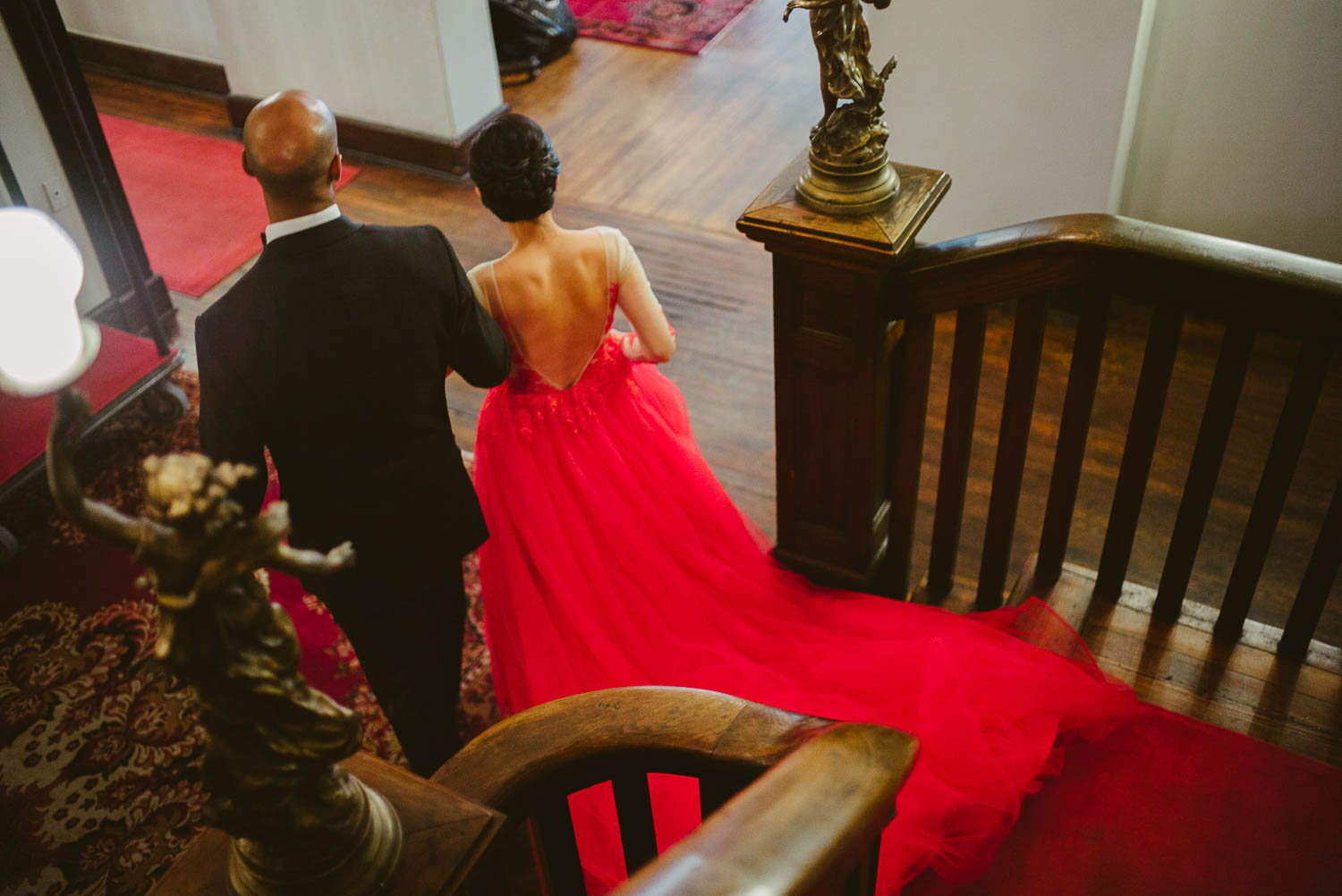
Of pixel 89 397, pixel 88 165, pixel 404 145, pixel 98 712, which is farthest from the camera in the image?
pixel 404 145

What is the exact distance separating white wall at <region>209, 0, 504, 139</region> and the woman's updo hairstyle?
3.24 meters

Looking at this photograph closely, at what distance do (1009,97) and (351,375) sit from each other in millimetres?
2887

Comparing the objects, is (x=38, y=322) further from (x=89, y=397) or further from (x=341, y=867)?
(x=89, y=397)

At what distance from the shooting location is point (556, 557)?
2.47 meters

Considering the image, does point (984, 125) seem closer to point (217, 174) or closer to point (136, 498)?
point (136, 498)

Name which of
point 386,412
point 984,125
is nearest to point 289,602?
point 386,412

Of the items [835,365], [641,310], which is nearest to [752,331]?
[641,310]

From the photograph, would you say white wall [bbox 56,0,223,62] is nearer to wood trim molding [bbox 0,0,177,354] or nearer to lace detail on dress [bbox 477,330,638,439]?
wood trim molding [bbox 0,0,177,354]

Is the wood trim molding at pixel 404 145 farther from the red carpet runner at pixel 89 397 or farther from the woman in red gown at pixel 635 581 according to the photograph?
the woman in red gown at pixel 635 581

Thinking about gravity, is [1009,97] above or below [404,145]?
above

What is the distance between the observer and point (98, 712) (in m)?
2.96

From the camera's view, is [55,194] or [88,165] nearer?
[88,165]

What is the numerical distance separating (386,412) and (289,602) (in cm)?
144

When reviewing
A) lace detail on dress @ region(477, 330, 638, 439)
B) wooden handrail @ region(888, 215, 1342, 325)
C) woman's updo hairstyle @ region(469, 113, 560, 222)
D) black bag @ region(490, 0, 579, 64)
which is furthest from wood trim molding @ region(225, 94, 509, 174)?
wooden handrail @ region(888, 215, 1342, 325)
